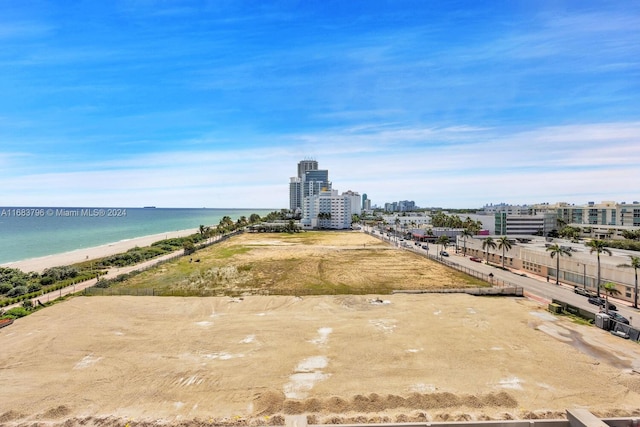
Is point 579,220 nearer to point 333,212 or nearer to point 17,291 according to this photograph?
point 333,212

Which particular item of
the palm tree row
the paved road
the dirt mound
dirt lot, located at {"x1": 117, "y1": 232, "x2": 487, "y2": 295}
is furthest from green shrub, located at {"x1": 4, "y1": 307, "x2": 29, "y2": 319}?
the palm tree row

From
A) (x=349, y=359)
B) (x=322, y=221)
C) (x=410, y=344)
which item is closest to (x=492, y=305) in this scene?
(x=410, y=344)

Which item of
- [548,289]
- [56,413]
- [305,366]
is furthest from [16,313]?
[548,289]

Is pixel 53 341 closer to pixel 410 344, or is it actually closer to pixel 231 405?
pixel 231 405

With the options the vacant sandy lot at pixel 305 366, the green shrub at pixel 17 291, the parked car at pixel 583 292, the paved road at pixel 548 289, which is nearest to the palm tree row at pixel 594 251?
the parked car at pixel 583 292

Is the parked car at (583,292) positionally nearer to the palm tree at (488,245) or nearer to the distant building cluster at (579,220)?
the palm tree at (488,245)

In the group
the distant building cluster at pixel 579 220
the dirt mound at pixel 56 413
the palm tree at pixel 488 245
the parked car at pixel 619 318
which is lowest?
the dirt mound at pixel 56 413
